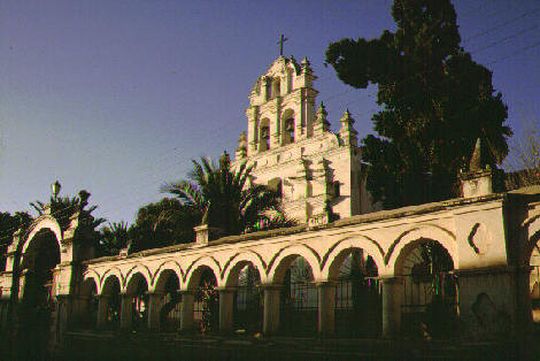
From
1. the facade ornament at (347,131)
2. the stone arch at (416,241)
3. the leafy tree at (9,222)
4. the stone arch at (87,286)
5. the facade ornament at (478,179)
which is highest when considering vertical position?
the facade ornament at (347,131)

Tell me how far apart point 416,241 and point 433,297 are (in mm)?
4946

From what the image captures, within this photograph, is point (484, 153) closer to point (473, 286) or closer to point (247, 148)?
point (473, 286)

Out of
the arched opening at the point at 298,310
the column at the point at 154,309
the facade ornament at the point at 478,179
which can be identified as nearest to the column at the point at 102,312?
the column at the point at 154,309

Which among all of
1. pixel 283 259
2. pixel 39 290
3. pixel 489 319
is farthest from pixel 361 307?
pixel 39 290

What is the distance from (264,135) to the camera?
31.0 m

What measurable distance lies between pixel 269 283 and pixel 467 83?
967 cm

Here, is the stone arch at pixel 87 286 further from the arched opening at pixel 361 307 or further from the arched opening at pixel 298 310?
the arched opening at pixel 361 307

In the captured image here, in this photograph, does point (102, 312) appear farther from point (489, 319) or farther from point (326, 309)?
point (489, 319)

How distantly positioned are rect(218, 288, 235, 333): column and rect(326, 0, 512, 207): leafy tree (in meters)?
6.64

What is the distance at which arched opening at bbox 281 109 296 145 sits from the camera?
29.6 meters

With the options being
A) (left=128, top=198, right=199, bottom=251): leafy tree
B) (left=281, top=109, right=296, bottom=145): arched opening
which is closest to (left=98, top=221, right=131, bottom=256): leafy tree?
(left=128, top=198, right=199, bottom=251): leafy tree

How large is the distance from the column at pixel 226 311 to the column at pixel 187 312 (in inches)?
62.0

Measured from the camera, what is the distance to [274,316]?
13.7 meters

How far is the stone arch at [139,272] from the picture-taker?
17.7 meters
